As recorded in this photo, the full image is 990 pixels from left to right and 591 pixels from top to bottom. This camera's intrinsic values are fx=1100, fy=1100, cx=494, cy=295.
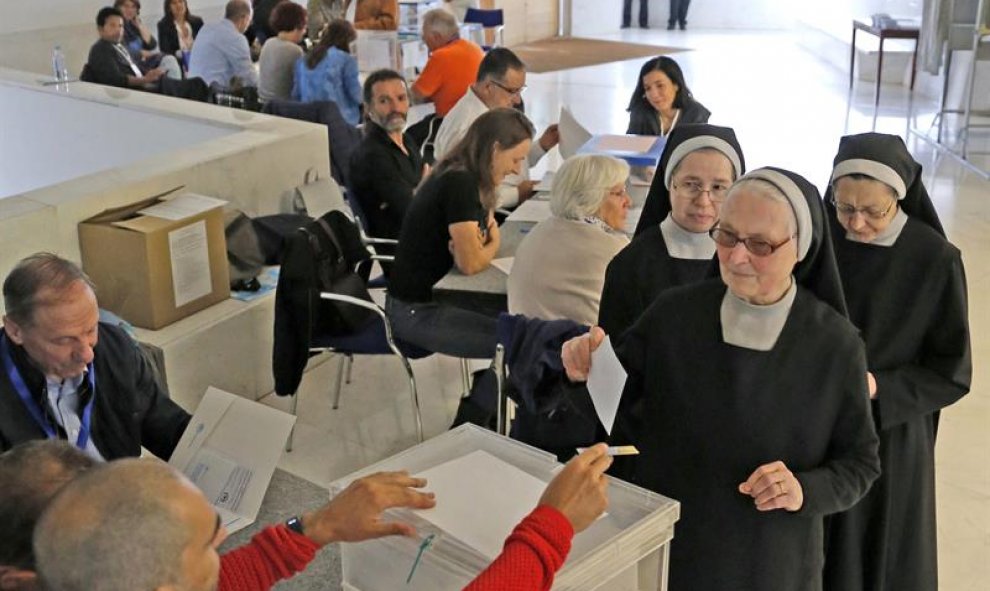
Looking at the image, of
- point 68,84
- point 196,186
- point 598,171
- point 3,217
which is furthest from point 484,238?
point 68,84

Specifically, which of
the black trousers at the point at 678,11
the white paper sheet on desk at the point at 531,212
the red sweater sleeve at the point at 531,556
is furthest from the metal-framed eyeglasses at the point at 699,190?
the black trousers at the point at 678,11

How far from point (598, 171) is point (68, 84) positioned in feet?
13.6

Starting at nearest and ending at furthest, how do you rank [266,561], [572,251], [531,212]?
[266,561] < [572,251] < [531,212]

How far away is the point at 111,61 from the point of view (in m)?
8.38

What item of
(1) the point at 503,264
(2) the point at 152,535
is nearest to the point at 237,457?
(2) the point at 152,535

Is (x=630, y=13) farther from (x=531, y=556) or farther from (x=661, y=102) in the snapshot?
(x=531, y=556)

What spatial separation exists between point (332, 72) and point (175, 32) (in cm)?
402

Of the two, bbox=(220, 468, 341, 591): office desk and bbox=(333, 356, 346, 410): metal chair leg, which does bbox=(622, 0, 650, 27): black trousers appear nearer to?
bbox=(333, 356, 346, 410): metal chair leg

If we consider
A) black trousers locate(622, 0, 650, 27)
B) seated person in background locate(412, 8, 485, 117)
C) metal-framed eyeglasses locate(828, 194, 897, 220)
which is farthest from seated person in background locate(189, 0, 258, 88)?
black trousers locate(622, 0, 650, 27)

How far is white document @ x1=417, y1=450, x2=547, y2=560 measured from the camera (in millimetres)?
1764

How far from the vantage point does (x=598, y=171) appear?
3.42 metres

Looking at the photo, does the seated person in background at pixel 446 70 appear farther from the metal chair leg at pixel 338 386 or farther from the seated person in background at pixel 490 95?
the metal chair leg at pixel 338 386

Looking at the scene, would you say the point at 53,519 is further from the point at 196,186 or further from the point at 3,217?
the point at 196,186

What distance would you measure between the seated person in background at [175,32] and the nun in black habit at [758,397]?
29.1 feet
